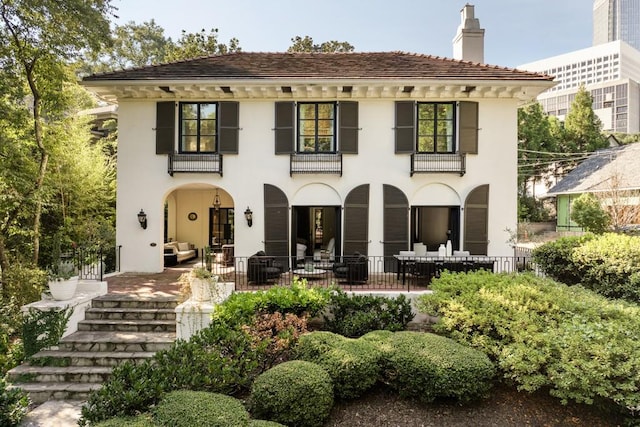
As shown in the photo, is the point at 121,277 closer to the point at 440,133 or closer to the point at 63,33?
the point at 63,33

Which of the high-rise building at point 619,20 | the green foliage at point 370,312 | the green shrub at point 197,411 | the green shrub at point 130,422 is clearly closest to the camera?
the green shrub at point 130,422

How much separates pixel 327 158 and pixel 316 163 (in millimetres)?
409

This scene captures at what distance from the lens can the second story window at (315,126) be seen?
→ 37.8 ft

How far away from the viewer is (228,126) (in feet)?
36.9

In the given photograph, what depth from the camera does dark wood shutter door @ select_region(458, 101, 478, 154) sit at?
11.2 metres

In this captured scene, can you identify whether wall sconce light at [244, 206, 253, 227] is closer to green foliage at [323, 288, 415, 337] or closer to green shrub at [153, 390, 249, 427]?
green foliage at [323, 288, 415, 337]

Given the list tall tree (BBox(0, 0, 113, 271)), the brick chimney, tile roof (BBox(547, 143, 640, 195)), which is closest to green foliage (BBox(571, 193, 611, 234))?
tile roof (BBox(547, 143, 640, 195))

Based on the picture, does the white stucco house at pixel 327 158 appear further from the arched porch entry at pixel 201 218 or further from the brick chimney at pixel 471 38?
the arched porch entry at pixel 201 218

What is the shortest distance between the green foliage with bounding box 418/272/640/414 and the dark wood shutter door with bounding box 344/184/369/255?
157 inches

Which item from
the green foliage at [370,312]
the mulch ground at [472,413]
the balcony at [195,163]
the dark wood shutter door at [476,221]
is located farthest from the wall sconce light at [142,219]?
the dark wood shutter door at [476,221]

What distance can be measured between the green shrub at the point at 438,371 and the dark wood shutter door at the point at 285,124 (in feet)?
25.1

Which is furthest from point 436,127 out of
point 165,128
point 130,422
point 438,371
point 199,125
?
point 130,422

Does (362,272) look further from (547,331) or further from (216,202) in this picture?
(216,202)

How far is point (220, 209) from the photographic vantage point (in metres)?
15.8
